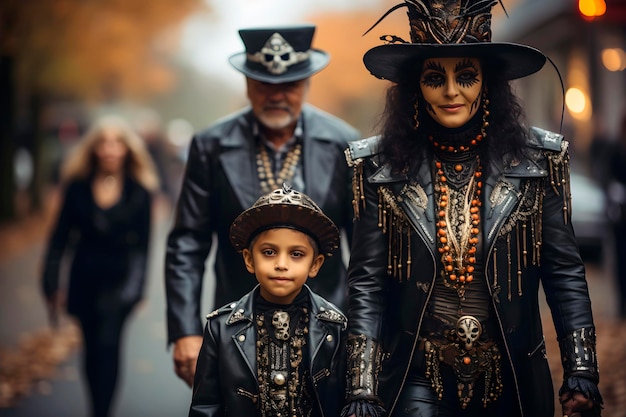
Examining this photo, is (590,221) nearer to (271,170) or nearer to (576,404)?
(271,170)

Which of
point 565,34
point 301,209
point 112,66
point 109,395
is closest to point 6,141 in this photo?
point 112,66

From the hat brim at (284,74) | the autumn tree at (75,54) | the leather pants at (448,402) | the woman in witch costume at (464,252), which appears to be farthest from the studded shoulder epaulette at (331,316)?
the autumn tree at (75,54)

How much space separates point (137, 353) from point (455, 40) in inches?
364

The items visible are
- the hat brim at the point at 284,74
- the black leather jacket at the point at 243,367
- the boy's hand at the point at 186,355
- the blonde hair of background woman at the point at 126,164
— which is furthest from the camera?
the blonde hair of background woman at the point at 126,164

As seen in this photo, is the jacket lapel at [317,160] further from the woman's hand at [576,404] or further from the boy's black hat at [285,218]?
the woman's hand at [576,404]

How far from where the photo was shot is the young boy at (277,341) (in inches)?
186

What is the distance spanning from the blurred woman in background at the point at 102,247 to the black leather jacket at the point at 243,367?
12.9 ft

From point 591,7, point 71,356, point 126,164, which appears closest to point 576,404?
point 591,7

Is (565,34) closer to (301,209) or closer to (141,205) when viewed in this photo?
(141,205)

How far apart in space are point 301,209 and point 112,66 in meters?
20.6

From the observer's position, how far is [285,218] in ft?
15.6

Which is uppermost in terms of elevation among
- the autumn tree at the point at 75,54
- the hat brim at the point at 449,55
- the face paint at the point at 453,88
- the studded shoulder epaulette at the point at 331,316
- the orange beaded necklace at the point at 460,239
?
the autumn tree at the point at 75,54

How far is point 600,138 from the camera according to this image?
2197 cm

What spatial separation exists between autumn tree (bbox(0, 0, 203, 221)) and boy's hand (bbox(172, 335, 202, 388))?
1112cm
